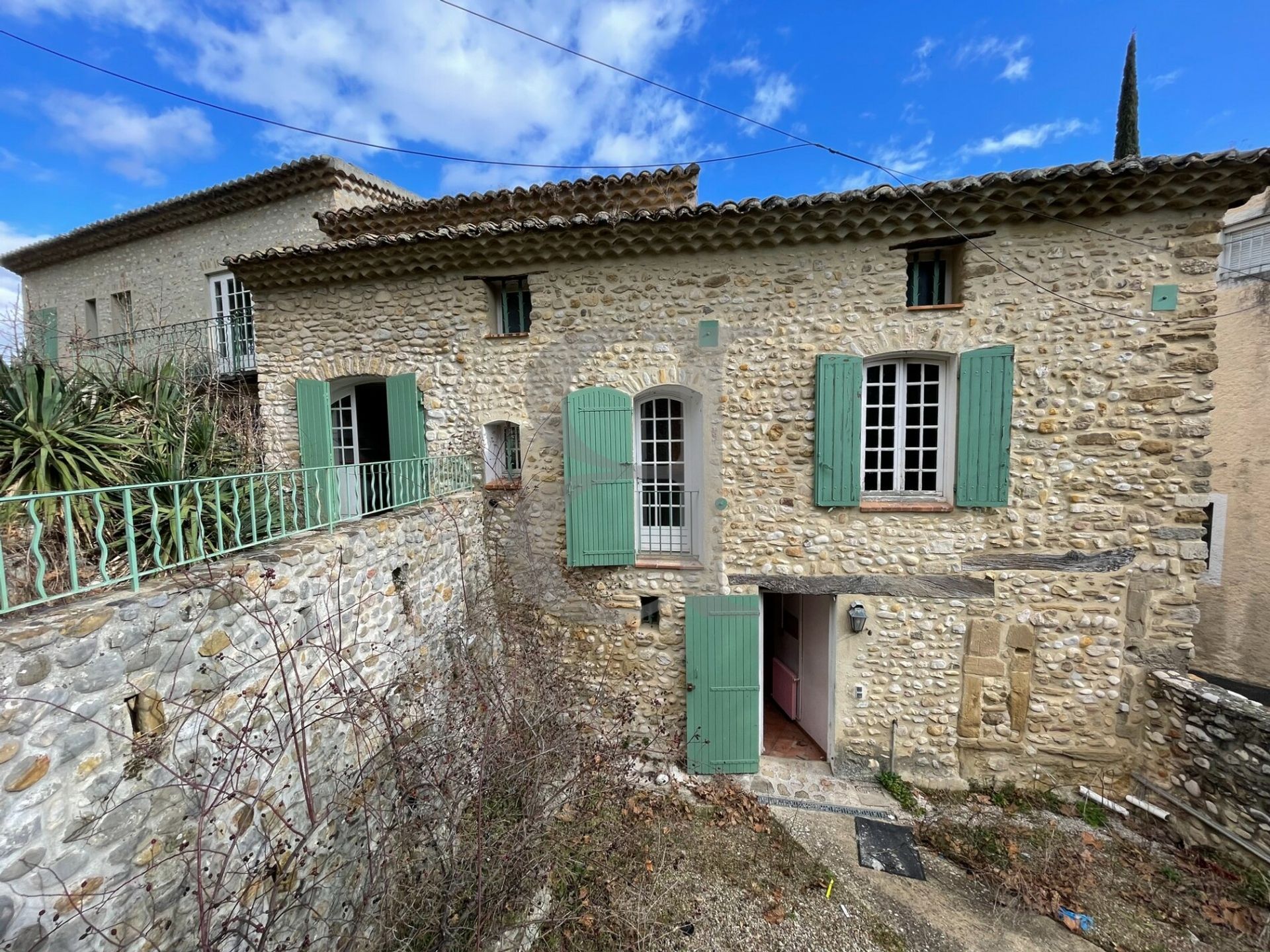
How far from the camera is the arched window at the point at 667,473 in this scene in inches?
223

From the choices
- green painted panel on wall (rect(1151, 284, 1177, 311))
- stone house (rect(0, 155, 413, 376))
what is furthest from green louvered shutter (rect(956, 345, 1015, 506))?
stone house (rect(0, 155, 413, 376))

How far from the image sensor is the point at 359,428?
6.78 meters

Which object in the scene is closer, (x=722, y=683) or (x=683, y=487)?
(x=722, y=683)

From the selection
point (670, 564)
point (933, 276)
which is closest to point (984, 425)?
point (933, 276)

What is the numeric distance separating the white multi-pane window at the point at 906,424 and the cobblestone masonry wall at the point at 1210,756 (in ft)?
10.1

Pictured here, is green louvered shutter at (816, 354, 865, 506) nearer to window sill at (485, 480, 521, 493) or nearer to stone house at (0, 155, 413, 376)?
window sill at (485, 480, 521, 493)

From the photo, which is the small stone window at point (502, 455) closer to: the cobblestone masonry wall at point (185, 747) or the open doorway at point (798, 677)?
the cobblestone masonry wall at point (185, 747)

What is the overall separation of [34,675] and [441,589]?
317cm

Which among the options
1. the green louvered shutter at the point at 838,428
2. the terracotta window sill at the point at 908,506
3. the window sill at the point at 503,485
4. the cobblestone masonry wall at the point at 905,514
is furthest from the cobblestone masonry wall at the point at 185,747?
the terracotta window sill at the point at 908,506

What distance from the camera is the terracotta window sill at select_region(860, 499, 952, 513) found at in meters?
5.08

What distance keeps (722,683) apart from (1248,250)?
9903 millimetres

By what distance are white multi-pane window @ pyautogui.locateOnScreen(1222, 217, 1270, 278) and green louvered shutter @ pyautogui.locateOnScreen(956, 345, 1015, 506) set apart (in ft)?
17.2

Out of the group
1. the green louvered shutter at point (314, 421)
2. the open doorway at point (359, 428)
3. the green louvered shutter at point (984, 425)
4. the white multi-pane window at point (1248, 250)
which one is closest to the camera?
the green louvered shutter at point (984, 425)

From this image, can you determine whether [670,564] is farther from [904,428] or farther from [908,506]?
[904,428]
